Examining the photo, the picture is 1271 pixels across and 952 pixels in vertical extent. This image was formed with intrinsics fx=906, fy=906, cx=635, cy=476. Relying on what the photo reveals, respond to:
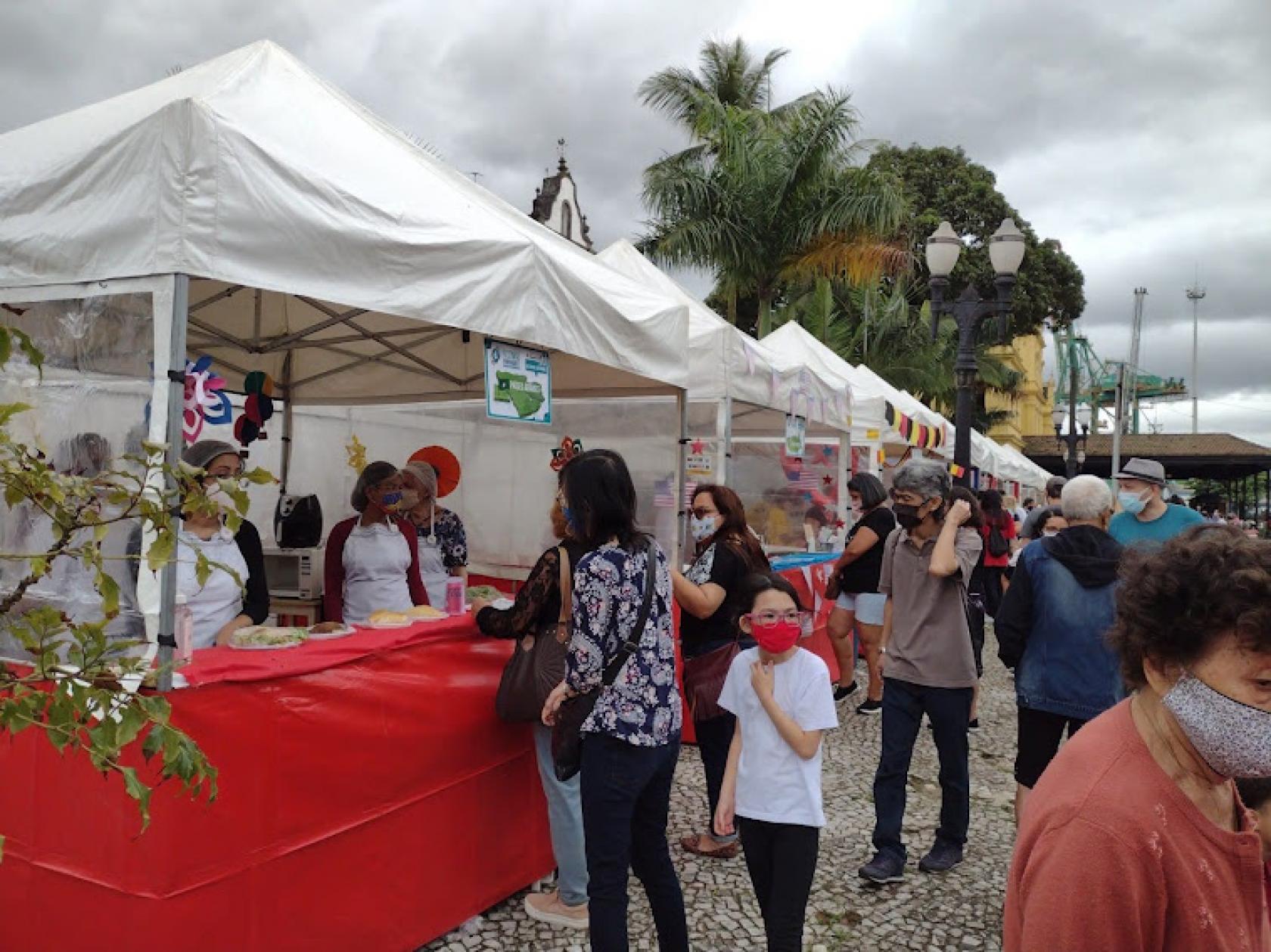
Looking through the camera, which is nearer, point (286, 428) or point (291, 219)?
point (291, 219)

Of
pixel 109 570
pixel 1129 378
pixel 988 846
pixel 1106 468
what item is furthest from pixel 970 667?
pixel 1129 378

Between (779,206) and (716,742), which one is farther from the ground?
(779,206)

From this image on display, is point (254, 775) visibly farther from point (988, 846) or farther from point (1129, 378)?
point (1129, 378)

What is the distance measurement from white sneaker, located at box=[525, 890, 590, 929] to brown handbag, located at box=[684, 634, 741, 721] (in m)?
0.91

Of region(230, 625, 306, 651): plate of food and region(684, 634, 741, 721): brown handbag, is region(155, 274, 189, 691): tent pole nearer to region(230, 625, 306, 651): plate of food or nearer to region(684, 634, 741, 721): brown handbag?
region(230, 625, 306, 651): plate of food

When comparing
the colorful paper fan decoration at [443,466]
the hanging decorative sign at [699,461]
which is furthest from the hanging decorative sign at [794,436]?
the colorful paper fan decoration at [443,466]

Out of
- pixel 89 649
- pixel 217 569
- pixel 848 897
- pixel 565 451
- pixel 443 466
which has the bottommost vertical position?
pixel 848 897

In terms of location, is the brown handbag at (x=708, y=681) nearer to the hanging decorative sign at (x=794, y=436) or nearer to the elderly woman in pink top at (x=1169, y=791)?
the elderly woman in pink top at (x=1169, y=791)

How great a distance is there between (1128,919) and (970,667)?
302cm

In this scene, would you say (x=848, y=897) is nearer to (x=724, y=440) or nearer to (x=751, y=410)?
(x=724, y=440)

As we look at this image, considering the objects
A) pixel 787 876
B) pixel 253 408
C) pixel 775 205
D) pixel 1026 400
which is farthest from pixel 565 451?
pixel 1026 400

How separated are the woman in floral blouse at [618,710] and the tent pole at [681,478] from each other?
105 inches

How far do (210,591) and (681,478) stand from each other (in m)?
2.92

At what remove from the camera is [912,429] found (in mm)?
12570
